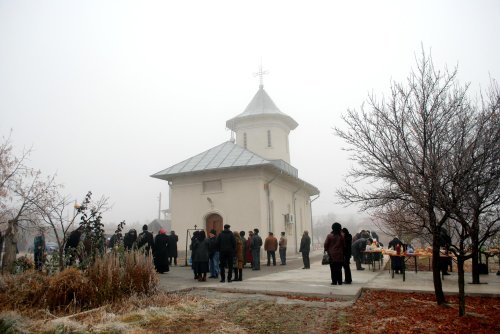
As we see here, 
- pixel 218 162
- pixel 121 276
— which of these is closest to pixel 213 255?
pixel 121 276

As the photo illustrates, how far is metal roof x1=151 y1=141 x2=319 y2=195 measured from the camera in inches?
866

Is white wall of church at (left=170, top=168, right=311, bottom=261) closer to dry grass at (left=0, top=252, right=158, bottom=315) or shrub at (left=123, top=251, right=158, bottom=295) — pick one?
shrub at (left=123, top=251, right=158, bottom=295)

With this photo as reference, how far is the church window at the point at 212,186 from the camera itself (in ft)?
74.0

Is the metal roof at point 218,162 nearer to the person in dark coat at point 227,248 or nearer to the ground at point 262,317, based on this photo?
the person in dark coat at point 227,248

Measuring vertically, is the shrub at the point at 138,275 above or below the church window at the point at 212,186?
below

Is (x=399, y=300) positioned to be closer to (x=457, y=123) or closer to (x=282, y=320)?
(x=282, y=320)

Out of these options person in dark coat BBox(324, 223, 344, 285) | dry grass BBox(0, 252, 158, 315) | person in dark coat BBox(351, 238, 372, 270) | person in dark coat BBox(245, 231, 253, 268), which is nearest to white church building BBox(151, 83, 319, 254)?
person in dark coat BBox(245, 231, 253, 268)

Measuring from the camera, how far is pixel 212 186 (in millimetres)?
22719

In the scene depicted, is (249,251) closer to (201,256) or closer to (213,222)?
(201,256)

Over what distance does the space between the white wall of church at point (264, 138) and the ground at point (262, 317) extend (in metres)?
20.3

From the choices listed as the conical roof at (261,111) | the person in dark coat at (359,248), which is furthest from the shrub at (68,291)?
the conical roof at (261,111)

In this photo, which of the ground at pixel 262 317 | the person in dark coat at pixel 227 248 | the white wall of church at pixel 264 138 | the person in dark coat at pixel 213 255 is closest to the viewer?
the ground at pixel 262 317

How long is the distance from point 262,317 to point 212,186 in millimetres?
16365

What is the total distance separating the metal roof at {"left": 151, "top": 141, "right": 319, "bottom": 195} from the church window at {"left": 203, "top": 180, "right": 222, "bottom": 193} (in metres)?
0.90
